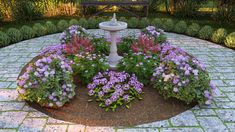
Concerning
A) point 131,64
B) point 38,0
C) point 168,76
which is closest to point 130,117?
point 168,76

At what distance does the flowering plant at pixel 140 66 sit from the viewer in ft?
13.7

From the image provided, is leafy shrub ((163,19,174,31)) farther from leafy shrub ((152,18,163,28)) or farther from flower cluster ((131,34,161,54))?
flower cluster ((131,34,161,54))

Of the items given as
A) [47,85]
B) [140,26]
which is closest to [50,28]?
[140,26]

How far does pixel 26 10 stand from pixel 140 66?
271 inches

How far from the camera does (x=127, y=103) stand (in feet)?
11.9

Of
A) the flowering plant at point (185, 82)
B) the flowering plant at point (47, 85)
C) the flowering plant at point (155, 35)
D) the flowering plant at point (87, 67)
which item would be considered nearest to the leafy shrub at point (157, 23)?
the flowering plant at point (155, 35)

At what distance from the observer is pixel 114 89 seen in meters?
3.79

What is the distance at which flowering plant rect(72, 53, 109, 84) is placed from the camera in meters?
4.15

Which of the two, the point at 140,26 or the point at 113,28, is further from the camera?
the point at 140,26

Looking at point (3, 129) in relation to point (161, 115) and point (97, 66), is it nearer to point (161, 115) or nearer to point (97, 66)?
point (97, 66)

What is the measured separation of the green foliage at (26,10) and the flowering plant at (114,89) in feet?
21.2

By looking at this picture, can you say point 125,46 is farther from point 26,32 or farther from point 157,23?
point 26,32

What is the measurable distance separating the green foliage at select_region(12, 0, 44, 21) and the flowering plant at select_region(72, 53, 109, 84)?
5921mm

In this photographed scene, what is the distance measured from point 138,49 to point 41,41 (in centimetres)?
337
